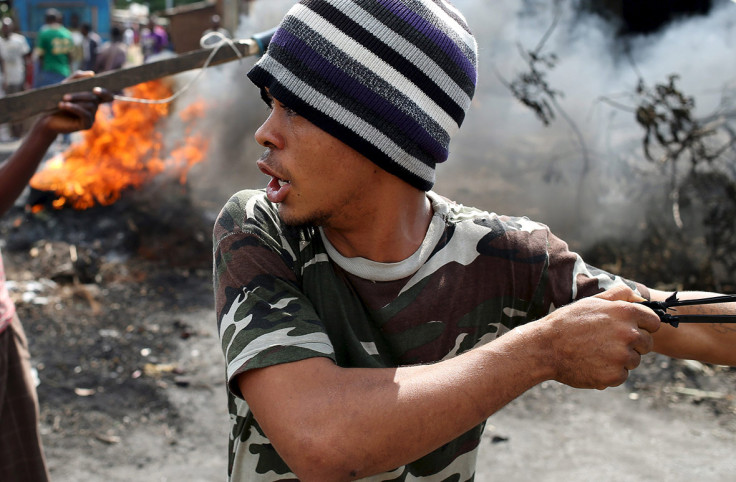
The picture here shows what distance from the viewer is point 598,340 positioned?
1.38 m

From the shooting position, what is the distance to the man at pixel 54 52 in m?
11.9

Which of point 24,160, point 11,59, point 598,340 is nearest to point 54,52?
point 11,59

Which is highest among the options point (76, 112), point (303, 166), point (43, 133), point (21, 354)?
point (303, 166)

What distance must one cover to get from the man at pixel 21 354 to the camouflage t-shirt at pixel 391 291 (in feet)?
4.94

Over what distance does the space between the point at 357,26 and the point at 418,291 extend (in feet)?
2.31

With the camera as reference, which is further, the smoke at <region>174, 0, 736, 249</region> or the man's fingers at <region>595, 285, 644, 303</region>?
the smoke at <region>174, 0, 736, 249</region>

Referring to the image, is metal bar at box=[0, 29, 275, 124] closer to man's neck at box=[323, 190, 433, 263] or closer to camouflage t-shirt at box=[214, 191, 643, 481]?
camouflage t-shirt at box=[214, 191, 643, 481]

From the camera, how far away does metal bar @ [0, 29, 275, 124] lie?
2676mm

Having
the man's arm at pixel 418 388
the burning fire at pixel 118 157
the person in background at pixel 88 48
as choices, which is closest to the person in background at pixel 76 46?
the person in background at pixel 88 48

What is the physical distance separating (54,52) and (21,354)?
428 inches

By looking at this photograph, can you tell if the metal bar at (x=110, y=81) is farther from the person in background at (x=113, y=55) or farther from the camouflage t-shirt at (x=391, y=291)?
the person in background at (x=113, y=55)

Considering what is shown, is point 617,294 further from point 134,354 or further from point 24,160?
point 134,354

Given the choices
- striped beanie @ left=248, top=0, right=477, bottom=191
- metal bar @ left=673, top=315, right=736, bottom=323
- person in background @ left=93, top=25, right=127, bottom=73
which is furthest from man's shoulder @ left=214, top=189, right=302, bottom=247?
person in background @ left=93, top=25, right=127, bottom=73

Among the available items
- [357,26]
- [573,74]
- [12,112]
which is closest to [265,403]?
[357,26]
